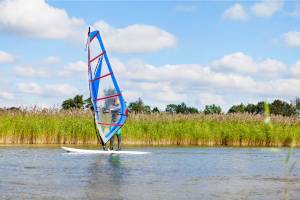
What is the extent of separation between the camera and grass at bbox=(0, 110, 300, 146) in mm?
21922

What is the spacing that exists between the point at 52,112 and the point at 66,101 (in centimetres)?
3507

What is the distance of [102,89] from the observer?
61.2 ft

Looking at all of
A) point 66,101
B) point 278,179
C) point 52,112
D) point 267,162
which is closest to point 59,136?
point 52,112

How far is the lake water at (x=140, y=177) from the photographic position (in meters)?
8.75

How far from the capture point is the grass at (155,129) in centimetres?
2192

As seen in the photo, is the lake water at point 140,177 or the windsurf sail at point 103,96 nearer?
the lake water at point 140,177

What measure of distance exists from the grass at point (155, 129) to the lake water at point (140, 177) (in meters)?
5.43

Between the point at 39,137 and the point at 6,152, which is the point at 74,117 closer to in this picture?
the point at 39,137

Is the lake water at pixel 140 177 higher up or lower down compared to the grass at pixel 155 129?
lower down

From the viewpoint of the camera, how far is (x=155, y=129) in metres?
23.9

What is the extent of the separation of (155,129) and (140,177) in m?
12.8

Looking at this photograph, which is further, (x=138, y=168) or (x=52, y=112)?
(x=52, y=112)

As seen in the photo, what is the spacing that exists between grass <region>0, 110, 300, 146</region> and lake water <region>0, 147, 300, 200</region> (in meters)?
5.43

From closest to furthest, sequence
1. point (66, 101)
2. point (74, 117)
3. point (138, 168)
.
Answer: point (138, 168) < point (74, 117) < point (66, 101)
